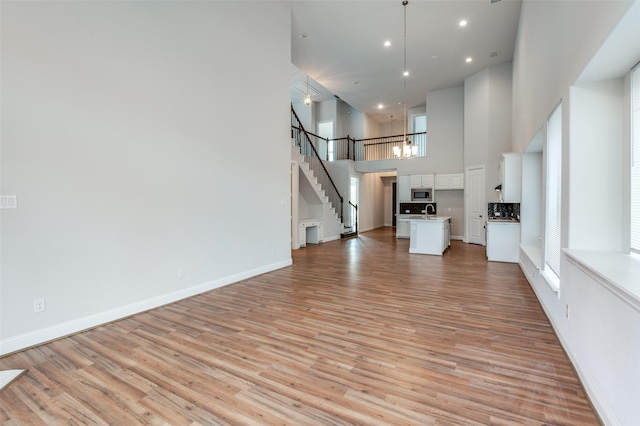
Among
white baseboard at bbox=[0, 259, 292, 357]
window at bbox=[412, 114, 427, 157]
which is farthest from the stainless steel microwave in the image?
white baseboard at bbox=[0, 259, 292, 357]

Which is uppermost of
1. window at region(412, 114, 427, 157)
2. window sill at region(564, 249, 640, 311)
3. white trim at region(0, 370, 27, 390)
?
window at region(412, 114, 427, 157)

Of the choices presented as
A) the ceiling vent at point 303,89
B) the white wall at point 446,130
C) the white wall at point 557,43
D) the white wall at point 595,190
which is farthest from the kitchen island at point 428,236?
the ceiling vent at point 303,89

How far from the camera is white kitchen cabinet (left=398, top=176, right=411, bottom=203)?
10.3 metres

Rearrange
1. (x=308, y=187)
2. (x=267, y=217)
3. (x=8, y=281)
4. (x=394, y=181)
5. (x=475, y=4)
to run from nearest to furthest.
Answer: (x=8, y=281), (x=267, y=217), (x=475, y=4), (x=308, y=187), (x=394, y=181)

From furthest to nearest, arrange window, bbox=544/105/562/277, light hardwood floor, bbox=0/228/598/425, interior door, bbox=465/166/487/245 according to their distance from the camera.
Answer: interior door, bbox=465/166/487/245 → window, bbox=544/105/562/277 → light hardwood floor, bbox=0/228/598/425

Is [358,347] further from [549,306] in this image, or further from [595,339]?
[549,306]

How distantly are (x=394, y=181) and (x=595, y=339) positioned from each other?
523 inches

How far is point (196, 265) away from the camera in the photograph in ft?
12.9

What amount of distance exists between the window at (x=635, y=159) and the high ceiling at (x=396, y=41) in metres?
4.65

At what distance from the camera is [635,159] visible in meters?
1.98

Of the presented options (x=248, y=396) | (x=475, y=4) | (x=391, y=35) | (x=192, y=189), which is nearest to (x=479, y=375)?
(x=248, y=396)

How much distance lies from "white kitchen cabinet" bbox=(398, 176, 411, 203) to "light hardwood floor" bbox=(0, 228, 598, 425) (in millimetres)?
6693

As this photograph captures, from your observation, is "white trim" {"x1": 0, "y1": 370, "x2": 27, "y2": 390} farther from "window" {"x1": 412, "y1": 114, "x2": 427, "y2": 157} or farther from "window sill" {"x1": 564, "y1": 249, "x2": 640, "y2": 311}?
"window" {"x1": 412, "y1": 114, "x2": 427, "y2": 157}

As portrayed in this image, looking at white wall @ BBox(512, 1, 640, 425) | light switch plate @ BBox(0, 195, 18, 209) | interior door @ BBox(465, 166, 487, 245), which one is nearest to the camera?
white wall @ BBox(512, 1, 640, 425)
